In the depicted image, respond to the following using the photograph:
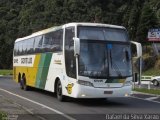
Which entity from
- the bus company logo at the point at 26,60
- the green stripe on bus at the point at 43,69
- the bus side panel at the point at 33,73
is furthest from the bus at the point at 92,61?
the bus company logo at the point at 26,60

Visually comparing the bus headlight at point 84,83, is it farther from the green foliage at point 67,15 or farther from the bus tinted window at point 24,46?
the green foliage at point 67,15

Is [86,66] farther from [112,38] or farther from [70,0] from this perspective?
[70,0]

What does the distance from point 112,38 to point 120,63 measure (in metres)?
1.14

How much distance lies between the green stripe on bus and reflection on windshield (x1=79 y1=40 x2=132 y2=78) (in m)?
4.13

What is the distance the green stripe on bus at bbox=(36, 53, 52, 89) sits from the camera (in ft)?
76.5

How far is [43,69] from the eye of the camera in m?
24.2

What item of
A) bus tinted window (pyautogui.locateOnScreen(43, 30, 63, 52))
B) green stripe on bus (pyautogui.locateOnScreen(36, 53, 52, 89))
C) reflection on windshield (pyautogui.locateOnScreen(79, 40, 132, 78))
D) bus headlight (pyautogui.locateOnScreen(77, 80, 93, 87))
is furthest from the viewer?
green stripe on bus (pyautogui.locateOnScreen(36, 53, 52, 89))

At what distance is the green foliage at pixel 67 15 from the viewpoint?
72.3 metres

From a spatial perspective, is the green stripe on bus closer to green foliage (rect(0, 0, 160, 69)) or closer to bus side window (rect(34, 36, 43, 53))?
bus side window (rect(34, 36, 43, 53))

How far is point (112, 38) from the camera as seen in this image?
64.0 feet

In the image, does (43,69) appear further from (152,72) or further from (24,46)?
(152,72)

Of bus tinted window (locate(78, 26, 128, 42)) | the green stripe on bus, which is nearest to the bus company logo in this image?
the green stripe on bus

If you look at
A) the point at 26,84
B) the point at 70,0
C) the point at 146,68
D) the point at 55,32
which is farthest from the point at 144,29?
the point at 55,32

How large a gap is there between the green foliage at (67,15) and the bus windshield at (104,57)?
51.1 metres
